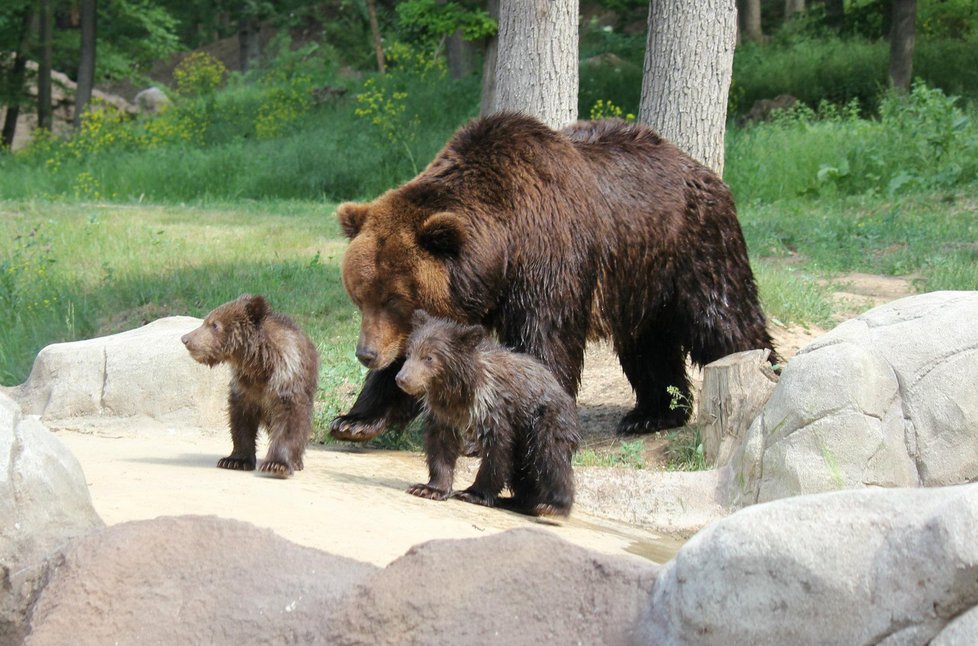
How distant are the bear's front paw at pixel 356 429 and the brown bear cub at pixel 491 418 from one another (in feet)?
3.45

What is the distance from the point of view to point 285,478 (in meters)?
5.73

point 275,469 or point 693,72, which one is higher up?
point 693,72

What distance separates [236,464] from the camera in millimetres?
5984

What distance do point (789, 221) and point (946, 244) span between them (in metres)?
2.12

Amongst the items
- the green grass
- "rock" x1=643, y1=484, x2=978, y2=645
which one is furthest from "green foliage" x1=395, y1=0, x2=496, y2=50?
"rock" x1=643, y1=484, x2=978, y2=645

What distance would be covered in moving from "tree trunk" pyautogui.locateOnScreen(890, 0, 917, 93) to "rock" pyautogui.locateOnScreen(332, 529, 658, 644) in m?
18.7

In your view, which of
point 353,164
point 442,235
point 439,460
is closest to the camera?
point 439,460

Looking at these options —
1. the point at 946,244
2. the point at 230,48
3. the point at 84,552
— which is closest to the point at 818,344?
the point at 84,552

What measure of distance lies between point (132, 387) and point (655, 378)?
3590mm

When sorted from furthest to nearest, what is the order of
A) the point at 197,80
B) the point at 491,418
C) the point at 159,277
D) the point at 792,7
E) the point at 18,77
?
the point at 197,80
the point at 792,7
the point at 18,77
the point at 159,277
the point at 491,418

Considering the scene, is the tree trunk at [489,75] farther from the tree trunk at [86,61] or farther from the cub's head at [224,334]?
the tree trunk at [86,61]

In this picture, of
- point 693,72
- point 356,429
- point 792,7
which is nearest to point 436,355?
point 356,429

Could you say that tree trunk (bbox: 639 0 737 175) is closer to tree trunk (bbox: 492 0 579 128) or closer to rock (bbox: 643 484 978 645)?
tree trunk (bbox: 492 0 579 128)

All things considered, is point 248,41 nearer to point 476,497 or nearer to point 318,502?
point 476,497
